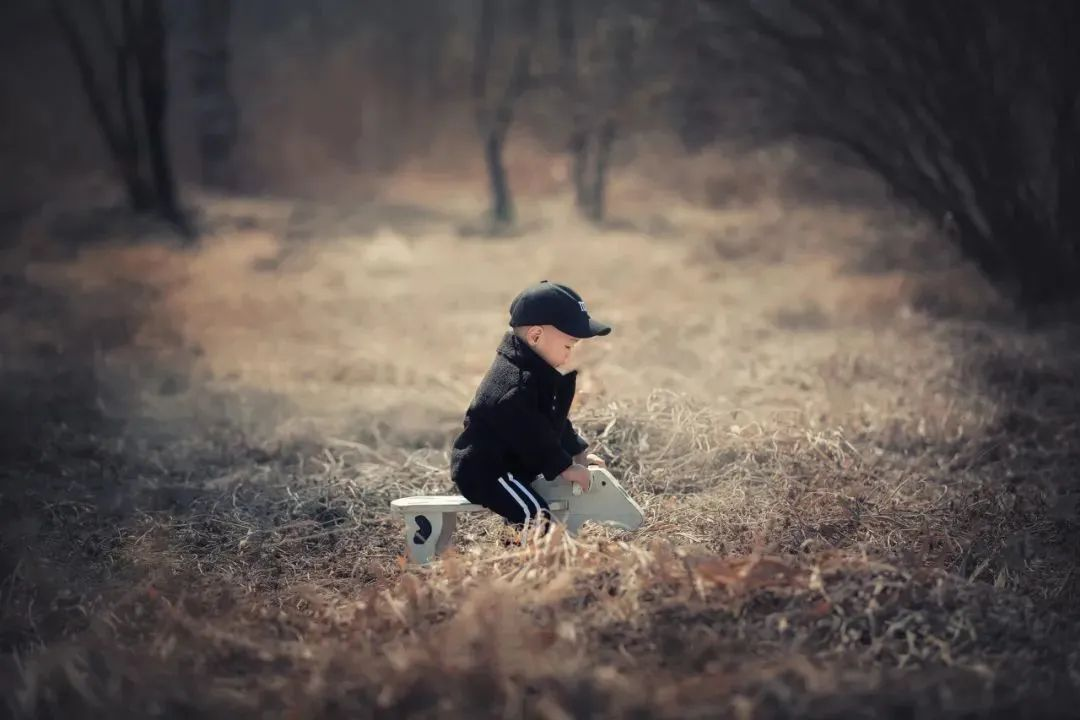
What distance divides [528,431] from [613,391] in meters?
2.21

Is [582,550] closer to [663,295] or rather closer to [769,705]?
[769,705]

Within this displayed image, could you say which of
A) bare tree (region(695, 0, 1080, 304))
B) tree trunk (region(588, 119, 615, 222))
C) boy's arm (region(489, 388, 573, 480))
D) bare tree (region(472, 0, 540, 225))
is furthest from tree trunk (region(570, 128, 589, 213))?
boy's arm (region(489, 388, 573, 480))

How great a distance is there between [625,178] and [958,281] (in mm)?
9217

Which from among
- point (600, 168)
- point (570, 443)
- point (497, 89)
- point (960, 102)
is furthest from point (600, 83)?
point (570, 443)

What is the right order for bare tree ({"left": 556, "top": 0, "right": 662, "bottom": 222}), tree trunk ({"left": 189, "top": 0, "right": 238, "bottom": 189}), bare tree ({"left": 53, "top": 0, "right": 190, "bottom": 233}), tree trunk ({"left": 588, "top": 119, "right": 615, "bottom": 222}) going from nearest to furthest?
1. bare tree ({"left": 53, "top": 0, "right": 190, "bottom": 233})
2. bare tree ({"left": 556, "top": 0, "right": 662, "bottom": 222})
3. tree trunk ({"left": 588, "top": 119, "right": 615, "bottom": 222})
4. tree trunk ({"left": 189, "top": 0, "right": 238, "bottom": 189})

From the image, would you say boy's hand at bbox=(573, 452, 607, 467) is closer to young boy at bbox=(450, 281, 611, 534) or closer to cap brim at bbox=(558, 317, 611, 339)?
young boy at bbox=(450, 281, 611, 534)

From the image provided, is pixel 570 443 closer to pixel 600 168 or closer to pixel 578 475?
pixel 578 475

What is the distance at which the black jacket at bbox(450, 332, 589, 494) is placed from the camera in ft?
11.2

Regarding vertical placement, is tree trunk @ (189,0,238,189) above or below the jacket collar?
above

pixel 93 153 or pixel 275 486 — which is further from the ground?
pixel 93 153

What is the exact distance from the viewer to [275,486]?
466cm

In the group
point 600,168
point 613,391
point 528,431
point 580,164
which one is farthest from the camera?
point 580,164

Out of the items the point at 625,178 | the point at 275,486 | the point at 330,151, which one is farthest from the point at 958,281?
the point at 330,151

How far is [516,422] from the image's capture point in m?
3.41
